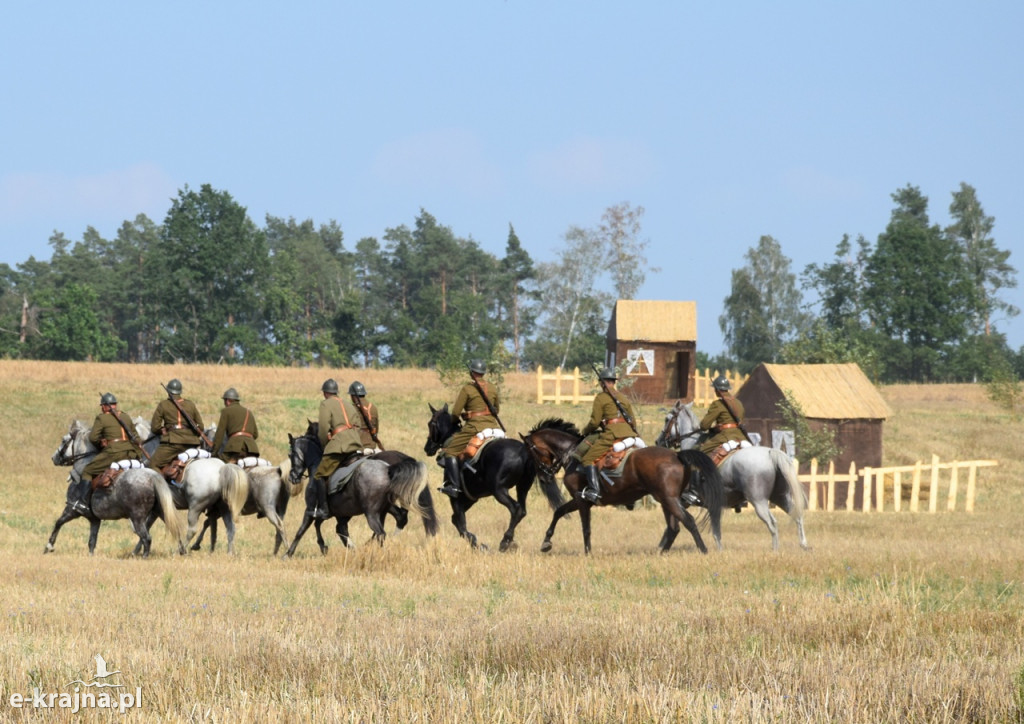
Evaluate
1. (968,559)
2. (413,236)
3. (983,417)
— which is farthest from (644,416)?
(413,236)

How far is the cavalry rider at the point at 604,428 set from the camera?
54.4 feet

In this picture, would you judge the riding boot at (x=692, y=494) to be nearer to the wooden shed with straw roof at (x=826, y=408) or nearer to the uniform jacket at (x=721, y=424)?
the uniform jacket at (x=721, y=424)

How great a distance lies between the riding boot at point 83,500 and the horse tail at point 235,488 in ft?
5.85

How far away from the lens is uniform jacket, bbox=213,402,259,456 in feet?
58.0

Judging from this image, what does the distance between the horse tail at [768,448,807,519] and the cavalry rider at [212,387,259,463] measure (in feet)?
24.3

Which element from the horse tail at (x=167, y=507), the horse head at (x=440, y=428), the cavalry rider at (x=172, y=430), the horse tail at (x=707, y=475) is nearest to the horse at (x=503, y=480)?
the horse head at (x=440, y=428)

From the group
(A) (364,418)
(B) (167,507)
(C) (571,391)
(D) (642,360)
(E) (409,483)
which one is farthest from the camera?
(D) (642,360)

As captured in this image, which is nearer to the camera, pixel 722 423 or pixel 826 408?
pixel 722 423

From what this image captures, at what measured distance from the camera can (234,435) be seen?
17.7m

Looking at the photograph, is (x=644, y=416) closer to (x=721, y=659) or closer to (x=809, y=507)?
(x=809, y=507)

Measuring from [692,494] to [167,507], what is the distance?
724 cm

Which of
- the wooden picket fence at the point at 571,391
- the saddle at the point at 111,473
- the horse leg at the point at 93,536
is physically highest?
the wooden picket fence at the point at 571,391

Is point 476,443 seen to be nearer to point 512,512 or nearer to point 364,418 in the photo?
point 512,512

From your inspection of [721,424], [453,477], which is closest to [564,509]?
[453,477]
